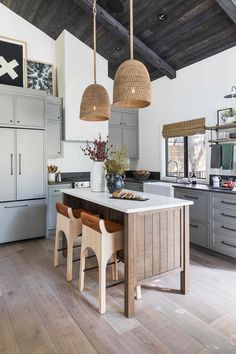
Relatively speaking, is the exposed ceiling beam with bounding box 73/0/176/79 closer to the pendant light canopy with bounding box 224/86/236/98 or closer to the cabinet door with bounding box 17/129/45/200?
the pendant light canopy with bounding box 224/86/236/98

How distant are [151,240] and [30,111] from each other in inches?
116

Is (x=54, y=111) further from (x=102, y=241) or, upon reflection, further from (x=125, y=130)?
(x=102, y=241)

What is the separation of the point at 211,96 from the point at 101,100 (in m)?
2.25

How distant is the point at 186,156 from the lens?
4742 mm

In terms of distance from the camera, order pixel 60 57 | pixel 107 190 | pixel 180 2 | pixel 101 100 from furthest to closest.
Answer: pixel 60 57
pixel 180 2
pixel 107 190
pixel 101 100

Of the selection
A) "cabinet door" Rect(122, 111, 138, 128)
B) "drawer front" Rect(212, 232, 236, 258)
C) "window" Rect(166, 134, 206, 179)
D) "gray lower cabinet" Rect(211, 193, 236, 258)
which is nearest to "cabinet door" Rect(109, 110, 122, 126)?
"cabinet door" Rect(122, 111, 138, 128)

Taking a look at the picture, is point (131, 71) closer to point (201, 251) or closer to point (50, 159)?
point (201, 251)

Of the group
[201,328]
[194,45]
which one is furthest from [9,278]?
[194,45]

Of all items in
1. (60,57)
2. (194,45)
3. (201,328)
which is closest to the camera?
(201,328)

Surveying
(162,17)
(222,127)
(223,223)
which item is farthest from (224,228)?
(162,17)

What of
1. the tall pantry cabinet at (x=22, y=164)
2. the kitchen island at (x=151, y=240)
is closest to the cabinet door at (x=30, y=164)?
the tall pantry cabinet at (x=22, y=164)

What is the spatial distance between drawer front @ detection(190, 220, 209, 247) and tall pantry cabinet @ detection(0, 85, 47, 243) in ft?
7.88

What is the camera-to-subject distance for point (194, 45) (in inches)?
158

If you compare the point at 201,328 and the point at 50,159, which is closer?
the point at 201,328
